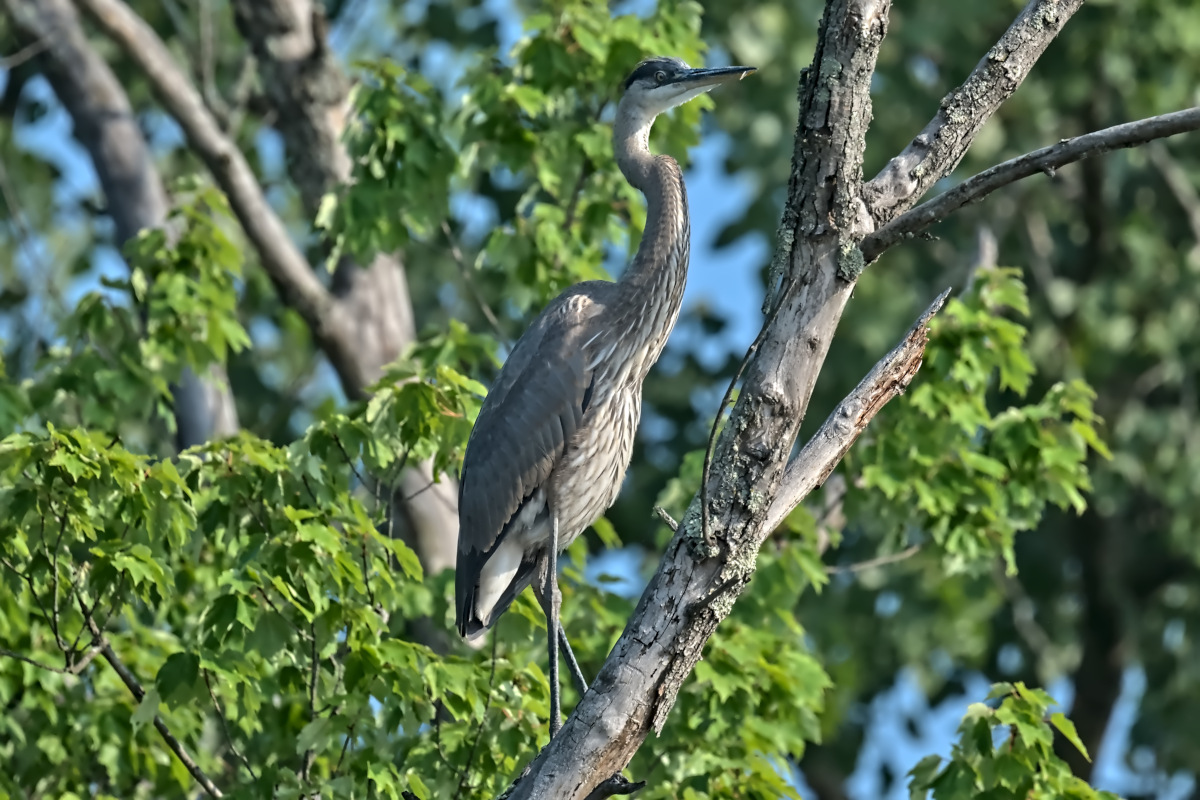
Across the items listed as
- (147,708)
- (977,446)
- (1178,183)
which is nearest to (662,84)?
(977,446)

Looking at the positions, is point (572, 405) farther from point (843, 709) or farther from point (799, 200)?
point (843, 709)

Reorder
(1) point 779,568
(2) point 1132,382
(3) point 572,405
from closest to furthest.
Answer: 1. (3) point 572,405
2. (1) point 779,568
3. (2) point 1132,382

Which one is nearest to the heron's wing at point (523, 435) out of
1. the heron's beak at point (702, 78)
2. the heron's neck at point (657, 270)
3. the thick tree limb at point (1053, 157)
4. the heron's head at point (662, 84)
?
the heron's neck at point (657, 270)

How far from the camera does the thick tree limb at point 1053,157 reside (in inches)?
126

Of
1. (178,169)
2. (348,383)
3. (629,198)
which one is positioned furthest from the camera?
(178,169)

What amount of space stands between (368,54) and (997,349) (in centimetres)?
694

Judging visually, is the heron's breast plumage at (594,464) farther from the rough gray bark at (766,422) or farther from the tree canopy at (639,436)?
the rough gray bark at (766,422)

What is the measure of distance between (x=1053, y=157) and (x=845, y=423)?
821 mm

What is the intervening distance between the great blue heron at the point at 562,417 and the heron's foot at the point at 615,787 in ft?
4.70

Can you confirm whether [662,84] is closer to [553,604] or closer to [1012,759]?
[553,604]

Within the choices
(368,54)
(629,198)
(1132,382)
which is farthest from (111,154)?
(1132,382)

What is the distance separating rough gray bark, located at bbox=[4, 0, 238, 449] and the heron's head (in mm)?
3220

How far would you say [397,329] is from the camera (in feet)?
24.4

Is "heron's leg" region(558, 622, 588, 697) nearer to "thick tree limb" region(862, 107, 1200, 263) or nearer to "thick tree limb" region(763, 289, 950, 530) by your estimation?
"thick tree limb" region(763, 289, 950, 530)
